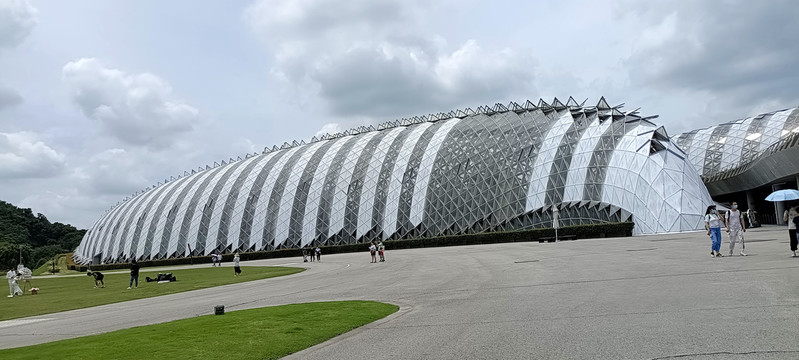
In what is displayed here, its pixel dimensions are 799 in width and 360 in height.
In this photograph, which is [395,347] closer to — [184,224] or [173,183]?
[184,224]

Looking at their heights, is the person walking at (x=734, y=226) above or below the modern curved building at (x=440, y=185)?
below

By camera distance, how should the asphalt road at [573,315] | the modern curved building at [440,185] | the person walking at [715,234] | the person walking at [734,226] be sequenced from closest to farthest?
the asphalt road at [573,315] → the person walking at [715,234] → the person walking at [734,226] → the modern curved building at [440,185]

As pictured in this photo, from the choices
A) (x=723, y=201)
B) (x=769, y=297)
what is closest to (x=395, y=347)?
(x=769, y=297)

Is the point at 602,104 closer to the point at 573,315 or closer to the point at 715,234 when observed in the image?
the point at 715,234

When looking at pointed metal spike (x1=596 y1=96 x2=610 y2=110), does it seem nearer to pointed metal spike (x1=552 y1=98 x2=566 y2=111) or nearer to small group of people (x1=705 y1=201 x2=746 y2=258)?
pointed metal spike (x1=552 y1=98 x2=566 y2=111)

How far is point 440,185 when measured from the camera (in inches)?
2502

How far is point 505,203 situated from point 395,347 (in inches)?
2003

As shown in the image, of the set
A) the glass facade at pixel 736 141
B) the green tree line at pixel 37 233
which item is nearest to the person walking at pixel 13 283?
the glass facade at pixel 736 141

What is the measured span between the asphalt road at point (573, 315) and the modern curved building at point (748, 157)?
38.1 meters

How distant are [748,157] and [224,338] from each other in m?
76.8

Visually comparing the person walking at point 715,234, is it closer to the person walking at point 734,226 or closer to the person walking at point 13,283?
the person walking at point 734,226

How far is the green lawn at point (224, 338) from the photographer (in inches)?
364

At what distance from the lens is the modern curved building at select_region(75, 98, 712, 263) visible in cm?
4944

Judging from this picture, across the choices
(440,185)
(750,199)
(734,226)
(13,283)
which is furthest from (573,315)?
(750,199)
